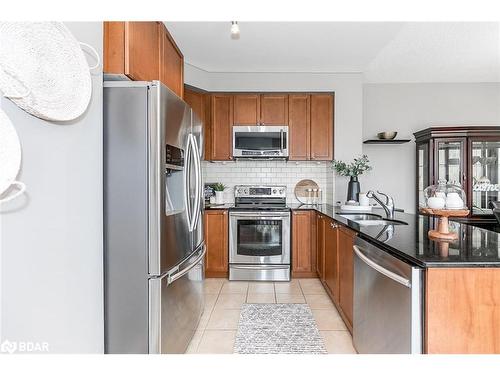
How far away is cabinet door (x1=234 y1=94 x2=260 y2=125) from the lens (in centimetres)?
386

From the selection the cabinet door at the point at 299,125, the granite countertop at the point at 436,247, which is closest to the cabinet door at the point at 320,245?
the cabinet door at the point at 299,125

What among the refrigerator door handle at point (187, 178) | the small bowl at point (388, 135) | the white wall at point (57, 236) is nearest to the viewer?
the white wall at point (57, 236)

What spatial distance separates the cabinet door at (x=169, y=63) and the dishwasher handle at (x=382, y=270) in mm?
1786

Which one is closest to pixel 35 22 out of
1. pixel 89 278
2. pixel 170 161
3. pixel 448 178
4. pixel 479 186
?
pixel 170 161

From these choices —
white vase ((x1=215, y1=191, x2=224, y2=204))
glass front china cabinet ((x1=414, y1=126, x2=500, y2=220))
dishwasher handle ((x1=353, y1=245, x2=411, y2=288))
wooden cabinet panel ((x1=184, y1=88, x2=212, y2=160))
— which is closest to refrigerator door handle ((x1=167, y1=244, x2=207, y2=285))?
dishwasher handle ((x1=353, y1=245, x2=411, y2=288))

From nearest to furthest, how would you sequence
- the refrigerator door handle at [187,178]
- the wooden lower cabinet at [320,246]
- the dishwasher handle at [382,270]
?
1. the dishwasher handle at [382,270]
2. the refrigerator door handle at [187,178]
3. the wooden lower cabinet at [320,246]

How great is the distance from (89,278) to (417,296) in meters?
1.38

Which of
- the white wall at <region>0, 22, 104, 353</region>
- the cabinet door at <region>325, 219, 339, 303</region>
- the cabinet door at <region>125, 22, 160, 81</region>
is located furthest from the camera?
the cabinet door at <region>325, 219, 339, 303</region>

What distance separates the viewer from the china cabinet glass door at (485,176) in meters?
3.90

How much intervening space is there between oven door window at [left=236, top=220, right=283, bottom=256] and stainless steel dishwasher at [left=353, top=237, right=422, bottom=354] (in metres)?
1.72

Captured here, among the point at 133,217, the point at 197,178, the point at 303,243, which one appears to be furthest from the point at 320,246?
the point at 133,217

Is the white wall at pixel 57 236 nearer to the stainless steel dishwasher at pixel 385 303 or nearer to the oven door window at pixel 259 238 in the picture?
the stainless steel dishwasher at pixel 385 303

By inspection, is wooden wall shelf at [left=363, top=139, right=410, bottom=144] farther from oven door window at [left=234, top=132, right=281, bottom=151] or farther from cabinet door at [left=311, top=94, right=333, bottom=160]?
oven door window at [left=234, top=132, right=281, bottom=151]

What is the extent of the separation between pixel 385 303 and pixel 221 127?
3022 millimetres
